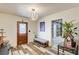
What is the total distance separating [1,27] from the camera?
2.21 m

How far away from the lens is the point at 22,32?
2318 mm

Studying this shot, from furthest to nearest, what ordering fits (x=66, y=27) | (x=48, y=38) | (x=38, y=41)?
(x=48, y=38) < (x=38, y=41) < (x=66, y=27)

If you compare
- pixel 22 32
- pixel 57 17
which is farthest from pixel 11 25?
pixel 57 17

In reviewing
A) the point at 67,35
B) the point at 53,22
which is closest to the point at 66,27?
the point at 67,35

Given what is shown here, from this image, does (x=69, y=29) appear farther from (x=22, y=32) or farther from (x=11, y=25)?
(x=11, y=25)

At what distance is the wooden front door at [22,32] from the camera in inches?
90.1

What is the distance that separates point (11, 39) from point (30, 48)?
53 centimetres

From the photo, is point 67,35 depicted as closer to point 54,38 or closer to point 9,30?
point 54,38

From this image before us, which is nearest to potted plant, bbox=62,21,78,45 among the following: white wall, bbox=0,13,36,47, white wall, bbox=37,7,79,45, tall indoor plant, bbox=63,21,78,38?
tall indoor plant, bbox=63,21,78,38

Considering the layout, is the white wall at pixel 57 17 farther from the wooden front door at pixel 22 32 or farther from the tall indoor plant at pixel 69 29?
the wooden front door at pixel 22 32

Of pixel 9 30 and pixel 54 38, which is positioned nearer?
pixel 9 30

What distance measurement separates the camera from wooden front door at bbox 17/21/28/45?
2289 mm

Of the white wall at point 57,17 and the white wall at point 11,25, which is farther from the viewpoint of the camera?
the white wall at point 57,17

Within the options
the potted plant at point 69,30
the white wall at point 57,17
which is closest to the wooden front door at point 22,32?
the white wall at point 57,17
